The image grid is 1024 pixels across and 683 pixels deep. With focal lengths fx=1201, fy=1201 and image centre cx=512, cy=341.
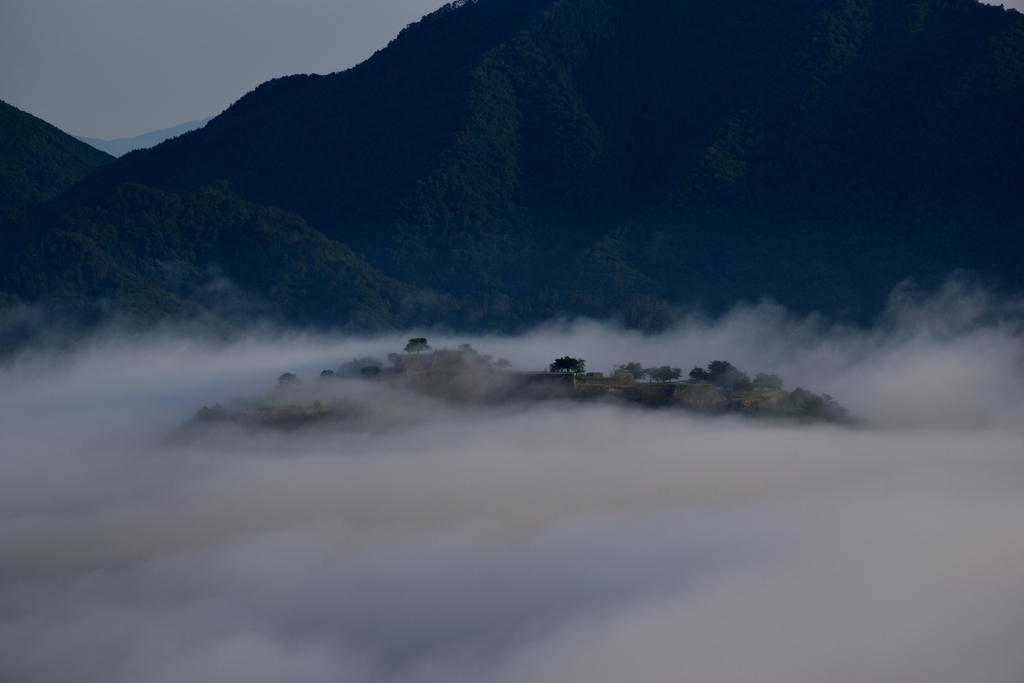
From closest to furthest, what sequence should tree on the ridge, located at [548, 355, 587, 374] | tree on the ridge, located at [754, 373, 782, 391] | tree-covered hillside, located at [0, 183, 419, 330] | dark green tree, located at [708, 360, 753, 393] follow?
dark green tree, located at [708, 360, 753, 393], tree on the ridge, located at [548, 355, 587, 374], tree on the ridge, located at [754, 373, 782, 391], tree-covered hillside, located at [0, 183, 419, 330]

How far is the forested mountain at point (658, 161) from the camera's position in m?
142

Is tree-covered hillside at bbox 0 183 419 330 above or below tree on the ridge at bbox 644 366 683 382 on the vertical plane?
above

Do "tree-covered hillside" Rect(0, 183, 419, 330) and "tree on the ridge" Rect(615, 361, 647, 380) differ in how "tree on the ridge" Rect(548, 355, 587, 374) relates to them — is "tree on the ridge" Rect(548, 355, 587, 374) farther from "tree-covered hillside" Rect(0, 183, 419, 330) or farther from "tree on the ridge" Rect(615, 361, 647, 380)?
"tree-covered hillside" Rect(0, 183, 419, 330)

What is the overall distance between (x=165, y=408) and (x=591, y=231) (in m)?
74.0

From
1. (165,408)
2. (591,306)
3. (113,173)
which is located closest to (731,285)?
(591,306)

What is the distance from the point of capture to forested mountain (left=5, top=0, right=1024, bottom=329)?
142 m

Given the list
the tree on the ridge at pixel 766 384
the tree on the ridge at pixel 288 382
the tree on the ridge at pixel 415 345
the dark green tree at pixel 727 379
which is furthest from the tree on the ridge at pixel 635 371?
the tree on the ridge at pixel 288 382

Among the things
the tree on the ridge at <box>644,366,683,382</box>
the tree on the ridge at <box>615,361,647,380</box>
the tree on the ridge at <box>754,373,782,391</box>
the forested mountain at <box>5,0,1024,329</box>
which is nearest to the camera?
the tree on the ridge at <box>754,373,782,391</box>

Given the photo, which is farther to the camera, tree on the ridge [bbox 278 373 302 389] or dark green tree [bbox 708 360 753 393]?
tree on the ridge [bbox 278 373 302 389]

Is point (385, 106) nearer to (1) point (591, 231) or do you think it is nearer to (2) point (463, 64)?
(2) point (463, 64)

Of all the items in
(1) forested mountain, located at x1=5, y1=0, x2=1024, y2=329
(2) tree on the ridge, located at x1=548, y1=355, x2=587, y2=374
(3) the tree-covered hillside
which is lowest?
(2) tree on the ridge, located at x1=548, y1=355, x2=587, y2=374

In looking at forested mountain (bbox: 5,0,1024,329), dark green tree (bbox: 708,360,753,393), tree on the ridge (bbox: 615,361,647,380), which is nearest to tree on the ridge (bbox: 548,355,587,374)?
tree on the ridge (bbox: 615,361,647,380)

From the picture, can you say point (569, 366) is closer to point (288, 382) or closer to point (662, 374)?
point (662, 374)

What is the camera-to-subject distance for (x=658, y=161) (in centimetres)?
17450
